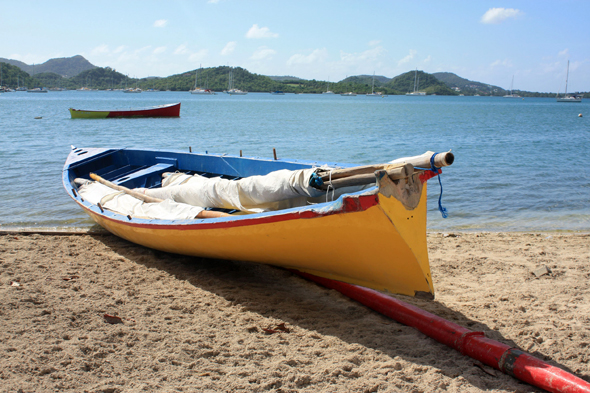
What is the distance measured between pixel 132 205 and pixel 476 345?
467cm

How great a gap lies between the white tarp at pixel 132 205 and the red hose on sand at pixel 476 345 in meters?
2.13

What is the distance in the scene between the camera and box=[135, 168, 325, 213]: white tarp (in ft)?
14.2

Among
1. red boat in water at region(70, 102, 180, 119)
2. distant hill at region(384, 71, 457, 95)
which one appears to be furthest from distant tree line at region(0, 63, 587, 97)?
red boat in water at region(70, 102, 180, 119)

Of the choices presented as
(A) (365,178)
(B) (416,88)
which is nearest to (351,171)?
(A) (365,178)

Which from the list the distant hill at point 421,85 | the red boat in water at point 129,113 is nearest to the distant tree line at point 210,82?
the distant hill at point 421,85

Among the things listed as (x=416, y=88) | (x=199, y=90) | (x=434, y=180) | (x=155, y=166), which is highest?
(x=416, y=88)

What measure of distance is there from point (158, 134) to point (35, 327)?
82.4 feet

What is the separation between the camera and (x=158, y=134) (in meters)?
27.0

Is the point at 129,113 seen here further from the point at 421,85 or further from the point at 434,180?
the point at 421,85

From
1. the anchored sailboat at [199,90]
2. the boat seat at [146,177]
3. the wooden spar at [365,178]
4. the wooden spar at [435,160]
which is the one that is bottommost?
the boat seat at [146,177]

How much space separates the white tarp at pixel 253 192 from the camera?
433cm

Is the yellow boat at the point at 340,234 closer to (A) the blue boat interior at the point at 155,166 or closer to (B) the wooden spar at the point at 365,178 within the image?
(B) the wooden spar at the point at 365,178

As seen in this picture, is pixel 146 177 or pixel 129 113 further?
pixel 129 113

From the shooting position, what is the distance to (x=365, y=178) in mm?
3732
